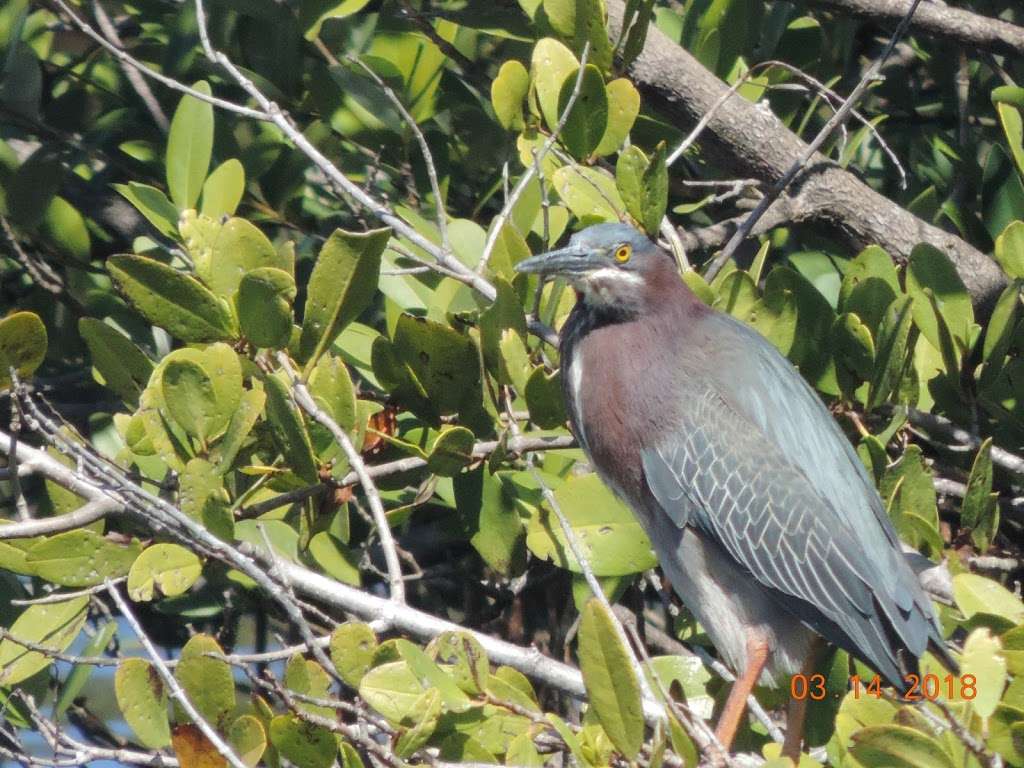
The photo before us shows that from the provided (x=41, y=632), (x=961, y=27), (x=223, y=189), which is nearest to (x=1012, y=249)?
(x=961, y=27)

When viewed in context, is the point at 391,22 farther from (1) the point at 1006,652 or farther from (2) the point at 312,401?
(1) the point at 1006,652

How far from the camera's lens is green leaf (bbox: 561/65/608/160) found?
3295mm

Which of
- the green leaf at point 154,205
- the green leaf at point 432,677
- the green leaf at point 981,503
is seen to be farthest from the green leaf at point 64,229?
the green leaf at point 981,503

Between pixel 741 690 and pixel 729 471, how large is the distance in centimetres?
54

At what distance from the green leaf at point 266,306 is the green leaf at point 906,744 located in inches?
53.8

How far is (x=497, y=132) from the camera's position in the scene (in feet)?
12.6

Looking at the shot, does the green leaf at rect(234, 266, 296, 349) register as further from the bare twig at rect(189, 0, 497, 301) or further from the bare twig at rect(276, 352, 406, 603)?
the bare twig at rect(189, 0, 497, 301)

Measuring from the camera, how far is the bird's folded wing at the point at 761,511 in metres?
3.29

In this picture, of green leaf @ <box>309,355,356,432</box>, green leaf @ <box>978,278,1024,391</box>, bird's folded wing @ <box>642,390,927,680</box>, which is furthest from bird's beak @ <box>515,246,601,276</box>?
green leaf @ <box>978,278,1024,391</box>

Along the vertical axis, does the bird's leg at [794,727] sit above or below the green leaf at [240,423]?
below

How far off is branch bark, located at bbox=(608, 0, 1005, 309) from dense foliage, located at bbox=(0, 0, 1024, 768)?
0.09ft

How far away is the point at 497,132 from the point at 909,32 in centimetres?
119

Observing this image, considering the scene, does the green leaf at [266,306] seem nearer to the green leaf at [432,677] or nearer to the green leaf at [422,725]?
the green leaf at [432,677]

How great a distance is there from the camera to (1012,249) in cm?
322
